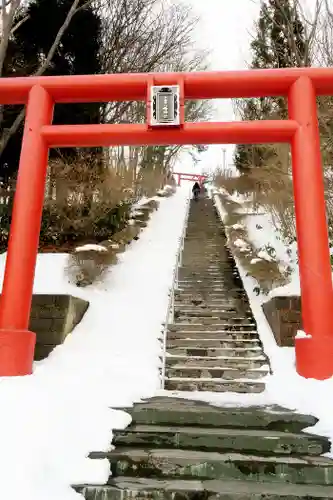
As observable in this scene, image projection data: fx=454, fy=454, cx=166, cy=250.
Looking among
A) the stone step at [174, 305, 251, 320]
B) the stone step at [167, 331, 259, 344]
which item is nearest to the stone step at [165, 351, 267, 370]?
the stone step at [167, 331, 259, 344]

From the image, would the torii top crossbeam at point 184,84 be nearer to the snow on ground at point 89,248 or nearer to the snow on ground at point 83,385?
the snow on ground at point 89,248

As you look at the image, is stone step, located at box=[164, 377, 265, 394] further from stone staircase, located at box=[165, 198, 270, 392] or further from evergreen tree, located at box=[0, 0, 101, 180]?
evergreen tree, located at box=[0, 0, 101, 180]

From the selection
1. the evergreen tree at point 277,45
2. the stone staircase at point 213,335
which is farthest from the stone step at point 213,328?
the evergreen tree at point 277,45

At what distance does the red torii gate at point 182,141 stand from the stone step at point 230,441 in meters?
1.20

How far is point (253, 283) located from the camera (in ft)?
29.1

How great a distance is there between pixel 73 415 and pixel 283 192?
7.62m

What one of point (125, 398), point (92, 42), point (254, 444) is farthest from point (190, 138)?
point (92, 42)

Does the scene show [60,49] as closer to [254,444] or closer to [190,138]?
[190,138]

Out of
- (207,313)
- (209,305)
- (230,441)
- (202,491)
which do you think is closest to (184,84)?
(207,313)

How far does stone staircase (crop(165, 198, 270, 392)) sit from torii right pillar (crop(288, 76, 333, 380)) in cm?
89

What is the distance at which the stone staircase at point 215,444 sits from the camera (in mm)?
3211

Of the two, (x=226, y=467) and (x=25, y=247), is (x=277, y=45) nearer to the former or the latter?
(x=25, y=247)

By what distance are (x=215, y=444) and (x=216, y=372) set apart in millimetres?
2116

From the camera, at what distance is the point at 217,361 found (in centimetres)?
630
